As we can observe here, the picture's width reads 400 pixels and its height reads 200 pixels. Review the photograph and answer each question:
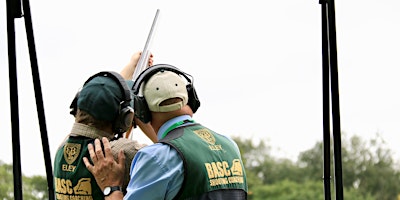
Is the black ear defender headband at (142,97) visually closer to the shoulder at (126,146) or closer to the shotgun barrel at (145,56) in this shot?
the shoulder at (126,146)

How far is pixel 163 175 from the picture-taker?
3.53 metres

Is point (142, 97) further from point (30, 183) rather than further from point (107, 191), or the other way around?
point (30, 183)

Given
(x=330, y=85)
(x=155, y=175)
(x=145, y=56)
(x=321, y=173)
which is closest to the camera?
(x=155, y=175)

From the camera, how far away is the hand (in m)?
3.74

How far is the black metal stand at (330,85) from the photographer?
4.02m

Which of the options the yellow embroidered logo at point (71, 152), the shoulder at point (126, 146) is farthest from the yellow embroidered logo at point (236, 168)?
the yellow embroidered logo at point (71, 152)

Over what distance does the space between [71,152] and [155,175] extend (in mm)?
537

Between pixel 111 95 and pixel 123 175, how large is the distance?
0.31 m

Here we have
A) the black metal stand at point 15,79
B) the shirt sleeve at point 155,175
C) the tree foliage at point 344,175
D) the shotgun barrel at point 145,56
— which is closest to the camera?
the shirt sleeve at point 155,175

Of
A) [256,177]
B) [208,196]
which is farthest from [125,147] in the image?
[256,177]

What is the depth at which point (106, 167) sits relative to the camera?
3.74 metres

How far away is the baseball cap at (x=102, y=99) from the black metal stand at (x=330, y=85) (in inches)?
33.4

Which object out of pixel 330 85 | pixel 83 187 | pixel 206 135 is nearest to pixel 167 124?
pixel 206 135

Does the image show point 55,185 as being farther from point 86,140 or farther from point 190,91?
point 190,91
